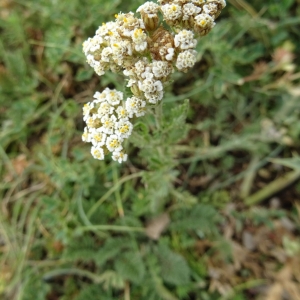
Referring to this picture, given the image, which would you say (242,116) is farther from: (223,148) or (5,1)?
(5,1)

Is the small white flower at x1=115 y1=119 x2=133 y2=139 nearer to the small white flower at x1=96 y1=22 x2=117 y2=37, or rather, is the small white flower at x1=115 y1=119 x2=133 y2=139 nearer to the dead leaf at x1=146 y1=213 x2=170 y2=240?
the small white flower at x1=96 y1=22 x2=117 y2=37

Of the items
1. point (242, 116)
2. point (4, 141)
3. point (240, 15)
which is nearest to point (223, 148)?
point (242, 116)

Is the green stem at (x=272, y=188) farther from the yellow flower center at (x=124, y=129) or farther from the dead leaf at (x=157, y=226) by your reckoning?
the yellow flower center at (x=124, y=129)

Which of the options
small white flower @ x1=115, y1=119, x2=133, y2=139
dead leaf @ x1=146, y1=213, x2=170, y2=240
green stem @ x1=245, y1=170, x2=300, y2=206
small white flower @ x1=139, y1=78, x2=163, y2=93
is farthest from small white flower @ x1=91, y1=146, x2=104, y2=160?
green stem @ x1=245, y1=170, x2=300, y2=206

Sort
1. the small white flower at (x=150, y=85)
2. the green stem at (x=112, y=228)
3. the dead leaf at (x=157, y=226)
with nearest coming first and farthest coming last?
the small white flower at (x=150, y=85), the green stem at (x=112, y=228), the dead leaf at (x=157, y=226)

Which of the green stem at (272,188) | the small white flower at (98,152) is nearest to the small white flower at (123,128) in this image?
the small white flower at (98,152)

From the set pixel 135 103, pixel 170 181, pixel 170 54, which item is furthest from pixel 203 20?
pixel 170 181

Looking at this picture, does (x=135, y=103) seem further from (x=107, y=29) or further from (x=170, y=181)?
(x=170, y=181)
